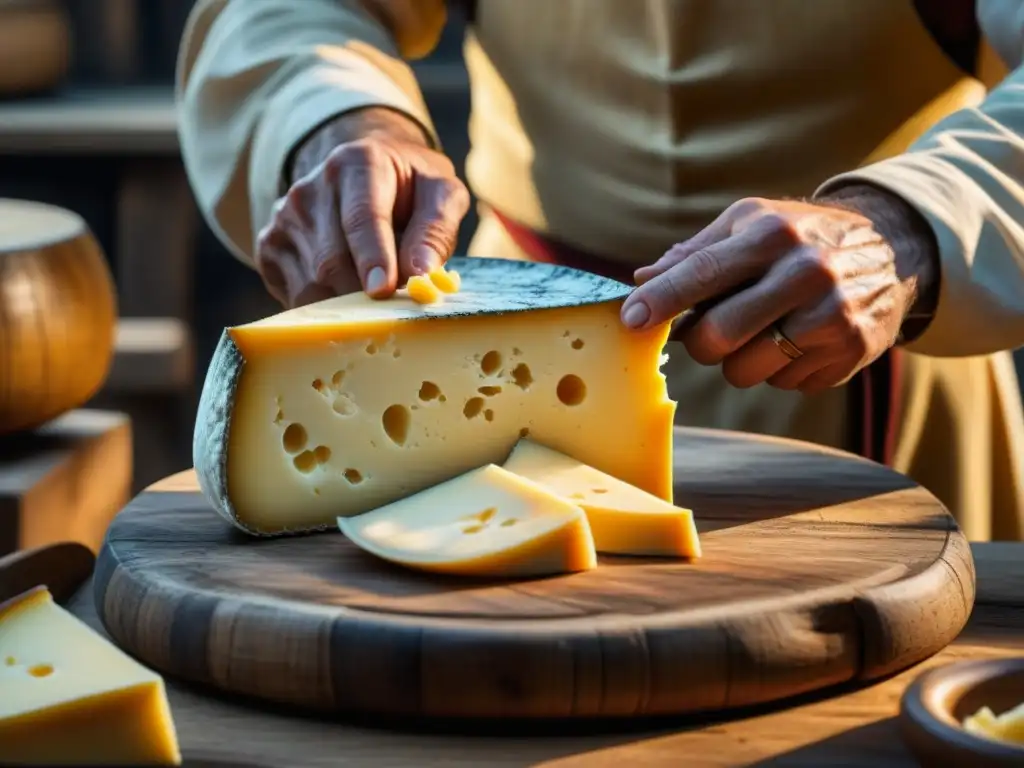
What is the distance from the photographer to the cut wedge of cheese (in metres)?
1.11

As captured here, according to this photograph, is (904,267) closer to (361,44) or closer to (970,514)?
(970,514)

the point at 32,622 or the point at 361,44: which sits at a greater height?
the point at 361,44

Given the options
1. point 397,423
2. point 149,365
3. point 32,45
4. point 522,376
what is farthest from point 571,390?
point 32,45

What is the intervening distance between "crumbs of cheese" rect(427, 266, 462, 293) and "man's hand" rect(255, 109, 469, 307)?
0.04m

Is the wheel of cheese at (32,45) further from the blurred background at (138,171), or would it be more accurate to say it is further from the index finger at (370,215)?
the index finger at (370,215)

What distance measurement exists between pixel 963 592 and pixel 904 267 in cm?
33

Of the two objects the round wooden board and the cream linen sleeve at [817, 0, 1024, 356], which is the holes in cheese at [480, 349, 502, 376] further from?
the cream linen sleeve at [817, 0, 1024, 356]

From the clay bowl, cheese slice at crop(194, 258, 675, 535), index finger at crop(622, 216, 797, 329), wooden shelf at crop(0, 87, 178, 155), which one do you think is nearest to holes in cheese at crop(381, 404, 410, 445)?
cheese slice at crop(194, 258, 675, 535)

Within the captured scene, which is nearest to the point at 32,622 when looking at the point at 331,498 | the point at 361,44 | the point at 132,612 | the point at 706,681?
the point at 132,612

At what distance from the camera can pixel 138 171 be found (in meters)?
3.55

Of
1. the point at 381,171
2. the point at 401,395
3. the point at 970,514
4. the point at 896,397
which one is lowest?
the point at 970,514

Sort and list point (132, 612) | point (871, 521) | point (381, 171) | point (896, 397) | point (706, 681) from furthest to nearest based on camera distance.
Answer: point (896, 397), point (381, 171), point (871, 521), point (132, 612), point (706, 681)

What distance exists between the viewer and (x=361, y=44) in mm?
1787

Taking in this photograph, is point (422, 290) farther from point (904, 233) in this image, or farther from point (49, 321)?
point (49, 321)
